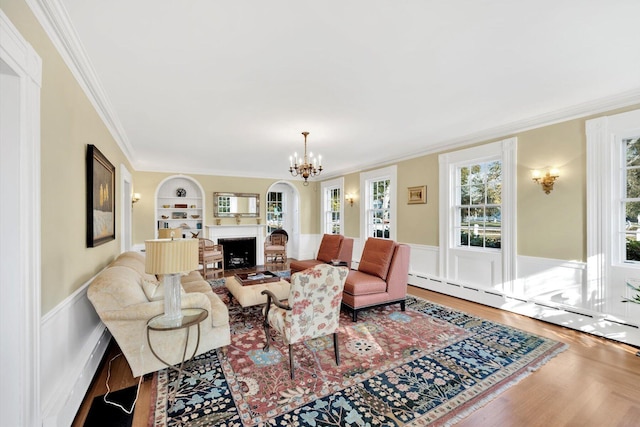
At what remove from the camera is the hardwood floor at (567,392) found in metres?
1.82

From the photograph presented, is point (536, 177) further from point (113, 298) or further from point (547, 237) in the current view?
point (113, 298)

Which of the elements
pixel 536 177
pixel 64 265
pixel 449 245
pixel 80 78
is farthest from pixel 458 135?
pixel 64 265

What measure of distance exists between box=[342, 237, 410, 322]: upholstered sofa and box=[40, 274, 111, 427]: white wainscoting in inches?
102

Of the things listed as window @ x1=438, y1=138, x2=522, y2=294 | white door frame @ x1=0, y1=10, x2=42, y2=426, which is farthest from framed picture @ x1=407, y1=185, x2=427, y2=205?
white door frame @ x1=0, y1=10, x2=42, y2=426

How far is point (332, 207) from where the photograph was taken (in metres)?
7.87

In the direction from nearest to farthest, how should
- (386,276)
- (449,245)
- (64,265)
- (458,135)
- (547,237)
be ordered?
(64,265) < (547,237) < (386,276) < (458,135) < (449,245)

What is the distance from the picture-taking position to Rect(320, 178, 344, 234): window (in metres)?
7.40

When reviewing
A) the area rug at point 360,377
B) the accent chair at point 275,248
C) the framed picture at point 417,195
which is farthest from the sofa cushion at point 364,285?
the accent chair at point 275,248

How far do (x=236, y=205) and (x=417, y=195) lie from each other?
4623 millimetres

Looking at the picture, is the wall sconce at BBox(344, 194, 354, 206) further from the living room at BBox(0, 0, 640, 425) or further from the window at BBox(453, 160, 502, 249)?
the window at BBox(453, 160, 502, 249)

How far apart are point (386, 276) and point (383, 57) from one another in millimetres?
2661

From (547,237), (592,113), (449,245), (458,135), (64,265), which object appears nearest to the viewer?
(64,265)

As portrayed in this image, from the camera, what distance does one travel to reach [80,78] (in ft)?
7.39

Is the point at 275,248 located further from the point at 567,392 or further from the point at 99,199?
the point at 567,392
